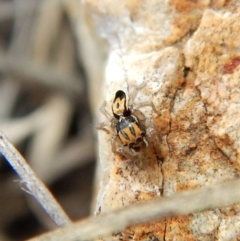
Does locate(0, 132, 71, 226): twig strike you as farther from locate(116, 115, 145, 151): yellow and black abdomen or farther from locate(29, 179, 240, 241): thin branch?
locate(29, 179, 240, 241): thin branch

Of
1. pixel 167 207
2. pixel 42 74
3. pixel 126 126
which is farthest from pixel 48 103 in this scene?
pixel 167 207

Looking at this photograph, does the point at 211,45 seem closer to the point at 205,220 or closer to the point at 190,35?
the point at 190,35

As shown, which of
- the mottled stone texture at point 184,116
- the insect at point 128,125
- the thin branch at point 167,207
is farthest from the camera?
the insect at point 128,125

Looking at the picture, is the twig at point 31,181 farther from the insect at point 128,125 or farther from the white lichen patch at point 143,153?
the insect at point 128,125

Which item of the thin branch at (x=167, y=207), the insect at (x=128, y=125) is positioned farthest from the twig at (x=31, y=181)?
the thin branch at (x=167, y=207)

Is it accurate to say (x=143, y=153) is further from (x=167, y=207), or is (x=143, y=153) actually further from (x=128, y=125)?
(x=167, y=207)
